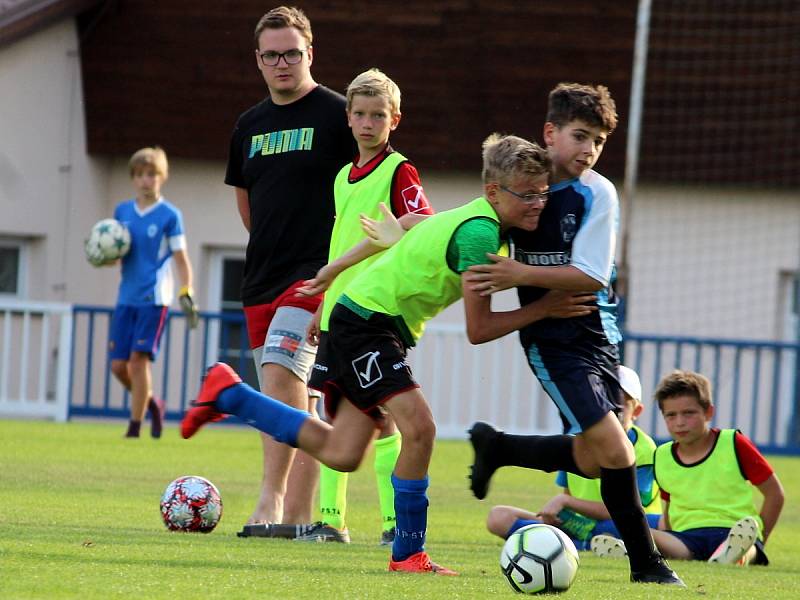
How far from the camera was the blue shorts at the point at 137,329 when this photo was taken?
1288 cm

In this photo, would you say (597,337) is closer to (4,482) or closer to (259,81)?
(4,482)

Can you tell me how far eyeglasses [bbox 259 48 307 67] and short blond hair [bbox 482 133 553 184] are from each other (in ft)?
5.50

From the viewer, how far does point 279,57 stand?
22.5 ft

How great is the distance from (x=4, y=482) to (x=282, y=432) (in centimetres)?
357

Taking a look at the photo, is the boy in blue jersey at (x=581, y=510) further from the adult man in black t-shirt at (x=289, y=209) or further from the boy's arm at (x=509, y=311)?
the boy's arm at (x=509, y=311)

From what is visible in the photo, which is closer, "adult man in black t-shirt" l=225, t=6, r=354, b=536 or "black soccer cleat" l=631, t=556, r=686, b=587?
"black soccer cleat" l=631, t=556, r=686, b=587

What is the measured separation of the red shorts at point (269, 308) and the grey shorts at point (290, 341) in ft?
0.10

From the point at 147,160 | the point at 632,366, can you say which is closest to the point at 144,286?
the point at 147,160

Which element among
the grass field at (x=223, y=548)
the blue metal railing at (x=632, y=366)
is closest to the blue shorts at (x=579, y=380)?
the grass field at (x=223, y=548)

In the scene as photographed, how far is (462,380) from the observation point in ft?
58.7

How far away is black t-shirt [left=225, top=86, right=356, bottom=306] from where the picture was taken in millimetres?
6867

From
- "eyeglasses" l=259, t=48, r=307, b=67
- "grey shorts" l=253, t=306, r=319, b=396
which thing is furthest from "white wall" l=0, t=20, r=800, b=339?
"grey shorts" l=253, t=306, r=319, b=396

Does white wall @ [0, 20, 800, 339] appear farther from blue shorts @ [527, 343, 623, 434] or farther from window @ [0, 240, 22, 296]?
blue shorts @ [527, 343, 623, 434]

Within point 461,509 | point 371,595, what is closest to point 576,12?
point 461,509
